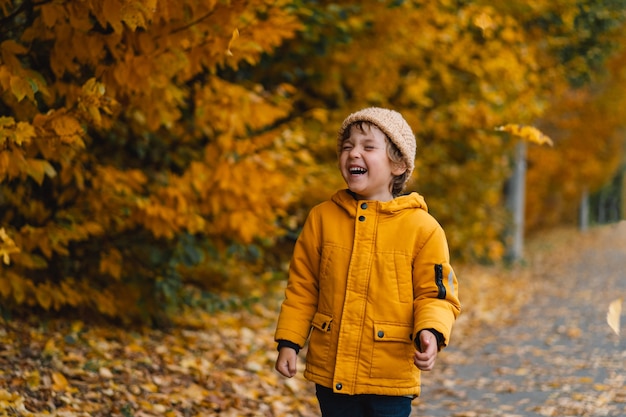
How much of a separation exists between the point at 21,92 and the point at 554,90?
31.4 ft

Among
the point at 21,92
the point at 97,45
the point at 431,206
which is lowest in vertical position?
the point at 21,92

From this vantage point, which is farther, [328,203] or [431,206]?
[431,206]

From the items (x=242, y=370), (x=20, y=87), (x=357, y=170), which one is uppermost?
(x=20, y=87)

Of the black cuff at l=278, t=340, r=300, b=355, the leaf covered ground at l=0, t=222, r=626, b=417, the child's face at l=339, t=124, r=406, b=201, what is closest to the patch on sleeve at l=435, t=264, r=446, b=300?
the child's face at l=339, t=124, r=406, b=201

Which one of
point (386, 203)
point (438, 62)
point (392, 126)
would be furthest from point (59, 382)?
point (438, 62)

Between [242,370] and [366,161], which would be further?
[242,370]

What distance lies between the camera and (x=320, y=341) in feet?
8.48

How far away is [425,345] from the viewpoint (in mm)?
2412

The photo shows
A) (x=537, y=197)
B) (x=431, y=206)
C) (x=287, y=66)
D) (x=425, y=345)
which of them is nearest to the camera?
(x=425, y=345)

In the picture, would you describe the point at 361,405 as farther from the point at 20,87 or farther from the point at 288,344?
the point at 20,87

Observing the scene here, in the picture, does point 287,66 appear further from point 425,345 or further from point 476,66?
point 425,345

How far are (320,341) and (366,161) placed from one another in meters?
0.62

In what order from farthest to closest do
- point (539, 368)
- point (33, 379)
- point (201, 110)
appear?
1. point (539, 368)
2. point (201, 110)
3. point (33, 379)

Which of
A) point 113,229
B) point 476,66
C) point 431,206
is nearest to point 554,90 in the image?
point 431,206
